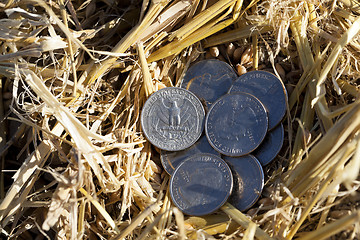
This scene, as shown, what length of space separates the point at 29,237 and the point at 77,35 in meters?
0.80

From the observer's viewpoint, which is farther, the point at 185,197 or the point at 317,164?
the point at 185,197

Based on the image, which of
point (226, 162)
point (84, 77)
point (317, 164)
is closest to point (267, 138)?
point (226, 162)

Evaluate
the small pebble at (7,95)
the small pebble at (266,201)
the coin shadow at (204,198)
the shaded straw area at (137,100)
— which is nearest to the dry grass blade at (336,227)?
the shaded straw area at (137,100)

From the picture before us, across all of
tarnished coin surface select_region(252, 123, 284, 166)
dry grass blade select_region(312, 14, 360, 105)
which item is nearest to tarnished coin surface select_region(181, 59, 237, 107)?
tarnished coin surface select_region(252, 123, 284, 166)

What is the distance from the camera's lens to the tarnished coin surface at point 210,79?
1725mm

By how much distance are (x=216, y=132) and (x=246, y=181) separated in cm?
22

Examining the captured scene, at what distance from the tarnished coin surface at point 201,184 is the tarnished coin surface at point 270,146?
14cm

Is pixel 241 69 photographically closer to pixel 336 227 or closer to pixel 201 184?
pixel 201 184

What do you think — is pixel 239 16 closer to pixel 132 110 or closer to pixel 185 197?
pixel 132 110

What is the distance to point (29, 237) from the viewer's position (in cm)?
161

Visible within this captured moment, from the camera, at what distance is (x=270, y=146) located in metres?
1.58

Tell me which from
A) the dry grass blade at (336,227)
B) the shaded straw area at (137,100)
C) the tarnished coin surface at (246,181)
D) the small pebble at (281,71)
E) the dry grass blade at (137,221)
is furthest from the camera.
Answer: the small pebble at (281,71)

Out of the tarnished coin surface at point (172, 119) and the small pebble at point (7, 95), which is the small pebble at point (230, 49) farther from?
the small pebble at point (7, 95)

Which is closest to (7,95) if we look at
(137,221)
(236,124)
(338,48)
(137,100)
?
(137,100)
